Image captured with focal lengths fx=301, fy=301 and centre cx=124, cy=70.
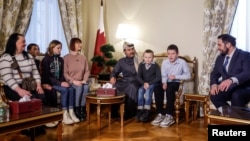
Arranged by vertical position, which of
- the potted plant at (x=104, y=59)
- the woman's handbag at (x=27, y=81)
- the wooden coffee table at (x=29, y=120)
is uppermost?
the potted plant at (x=104, y=59)

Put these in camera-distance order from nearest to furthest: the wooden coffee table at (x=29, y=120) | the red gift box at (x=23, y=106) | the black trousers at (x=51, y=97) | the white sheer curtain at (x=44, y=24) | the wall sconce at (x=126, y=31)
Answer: the wooden coffee table at (x=29, y=120), the red gift box at (x=23, y=106), the black trousers at (x=51, y=97), the white sheer curtain at (x=44, y=24), the wall sconce at (x=126, y=31)

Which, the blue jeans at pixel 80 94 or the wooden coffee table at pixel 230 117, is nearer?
the wooden coffee table at pixel 230 117

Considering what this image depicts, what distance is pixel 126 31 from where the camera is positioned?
5652mm

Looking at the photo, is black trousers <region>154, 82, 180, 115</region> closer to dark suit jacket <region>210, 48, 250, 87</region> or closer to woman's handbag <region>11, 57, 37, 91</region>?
dark suit jacket <region>210, 48, 250, 87</region>

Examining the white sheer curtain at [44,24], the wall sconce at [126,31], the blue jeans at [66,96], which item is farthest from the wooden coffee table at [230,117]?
the white sheer curtain at [44,24]

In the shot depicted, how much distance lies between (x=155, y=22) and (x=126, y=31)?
0.58 m

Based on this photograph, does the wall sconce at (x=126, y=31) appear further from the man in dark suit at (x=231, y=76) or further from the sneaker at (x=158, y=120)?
the man in dark suit at (x=231, y=76)

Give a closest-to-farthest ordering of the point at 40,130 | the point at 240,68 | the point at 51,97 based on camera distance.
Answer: the point at 40,130 < the point at 240,68 < the point at 51,97

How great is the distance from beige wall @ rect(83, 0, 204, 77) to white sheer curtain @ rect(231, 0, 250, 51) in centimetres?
60

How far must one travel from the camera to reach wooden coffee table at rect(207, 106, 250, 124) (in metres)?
2.55

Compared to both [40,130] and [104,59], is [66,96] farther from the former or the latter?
[104,59]

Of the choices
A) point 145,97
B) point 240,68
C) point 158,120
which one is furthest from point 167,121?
point 240,68

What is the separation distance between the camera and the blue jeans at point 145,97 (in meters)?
4.29

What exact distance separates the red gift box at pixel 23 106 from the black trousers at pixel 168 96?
6.30 ft
